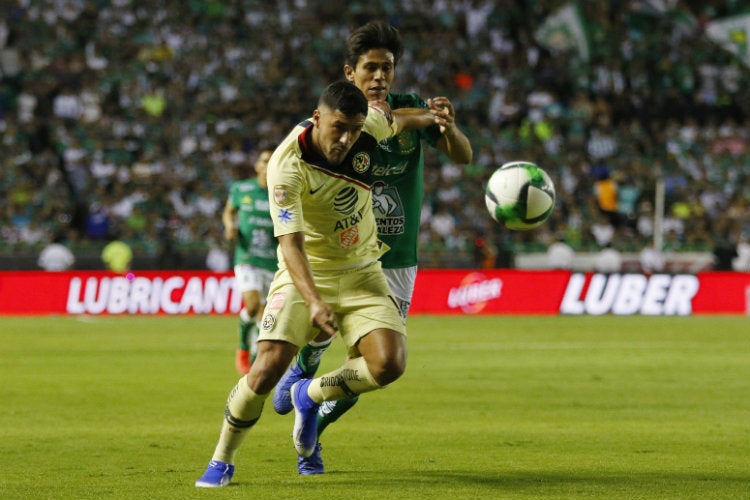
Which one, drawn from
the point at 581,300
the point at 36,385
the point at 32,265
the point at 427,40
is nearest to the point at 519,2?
the point at 427,40

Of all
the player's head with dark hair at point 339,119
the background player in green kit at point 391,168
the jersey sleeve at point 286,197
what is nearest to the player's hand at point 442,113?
the background player in green kit at point 391,168

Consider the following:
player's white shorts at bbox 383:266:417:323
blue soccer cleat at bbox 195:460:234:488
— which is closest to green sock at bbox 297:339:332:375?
player's white shorts at bbox 383:266:417:323

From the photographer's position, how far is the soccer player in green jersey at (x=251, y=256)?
13.1 meters

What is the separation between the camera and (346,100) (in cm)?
626

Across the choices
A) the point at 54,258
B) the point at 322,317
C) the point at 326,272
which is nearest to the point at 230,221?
the point at 326,272

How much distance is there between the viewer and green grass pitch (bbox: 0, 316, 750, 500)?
6.87 metres

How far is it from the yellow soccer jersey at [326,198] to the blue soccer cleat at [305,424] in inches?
32.1

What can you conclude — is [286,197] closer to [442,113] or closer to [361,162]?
[361,162]

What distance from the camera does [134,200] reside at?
86.5 ft

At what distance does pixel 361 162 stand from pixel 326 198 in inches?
10.7

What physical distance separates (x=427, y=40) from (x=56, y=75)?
9481 mm

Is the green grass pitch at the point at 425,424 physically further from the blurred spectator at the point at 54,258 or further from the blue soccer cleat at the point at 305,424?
the blurred spectator at the point at 54,258

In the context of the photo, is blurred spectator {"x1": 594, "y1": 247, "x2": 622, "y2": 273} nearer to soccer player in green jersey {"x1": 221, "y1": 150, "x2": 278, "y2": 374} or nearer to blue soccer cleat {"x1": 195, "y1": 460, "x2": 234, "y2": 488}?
soccer player in green jersey {"x1": 221, "y1": 150, "x2": 278, "y2": 374}

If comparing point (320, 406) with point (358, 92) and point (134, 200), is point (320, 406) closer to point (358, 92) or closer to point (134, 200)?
point (358, 92)
